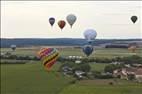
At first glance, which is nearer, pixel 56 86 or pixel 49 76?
pixel 56 86

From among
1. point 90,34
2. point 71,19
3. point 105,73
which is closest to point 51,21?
point 71,19

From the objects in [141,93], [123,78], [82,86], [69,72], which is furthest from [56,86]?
[69,72]

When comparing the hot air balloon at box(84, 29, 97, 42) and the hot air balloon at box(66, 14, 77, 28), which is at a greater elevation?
the hot air balloon at box(66, 14, 77, 28)

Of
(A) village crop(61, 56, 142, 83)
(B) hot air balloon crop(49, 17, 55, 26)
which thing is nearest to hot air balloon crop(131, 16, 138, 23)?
(A) village crop(61, 56, 142, 83)

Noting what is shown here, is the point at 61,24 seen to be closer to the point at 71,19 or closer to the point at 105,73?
the point at 71,19

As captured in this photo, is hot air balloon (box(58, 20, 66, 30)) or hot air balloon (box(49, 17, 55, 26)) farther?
hot air balloon (box(49, 17, 55, 26))

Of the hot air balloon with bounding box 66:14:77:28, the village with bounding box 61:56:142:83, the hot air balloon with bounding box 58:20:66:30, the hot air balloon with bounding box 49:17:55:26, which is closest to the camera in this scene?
the village with bounding box 61:56:142:83

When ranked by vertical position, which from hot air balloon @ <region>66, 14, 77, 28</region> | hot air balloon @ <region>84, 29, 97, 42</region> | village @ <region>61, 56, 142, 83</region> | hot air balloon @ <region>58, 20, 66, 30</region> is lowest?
village @ <region>61, 56, 142, 83</region>

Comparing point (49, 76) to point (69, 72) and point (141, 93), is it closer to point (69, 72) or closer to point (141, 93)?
point (69, 72)

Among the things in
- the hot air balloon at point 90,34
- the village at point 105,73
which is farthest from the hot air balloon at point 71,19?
the village at point 105,73

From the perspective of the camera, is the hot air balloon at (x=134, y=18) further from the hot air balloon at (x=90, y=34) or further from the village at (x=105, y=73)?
the village at (x=105, y=73)

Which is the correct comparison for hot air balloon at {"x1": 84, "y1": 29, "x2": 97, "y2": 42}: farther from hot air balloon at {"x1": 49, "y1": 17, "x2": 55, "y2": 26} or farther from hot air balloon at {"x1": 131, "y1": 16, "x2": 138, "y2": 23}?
hot air balloon at {"x1": 131, "y1": 16, "x2": 138, "y2": 23}
